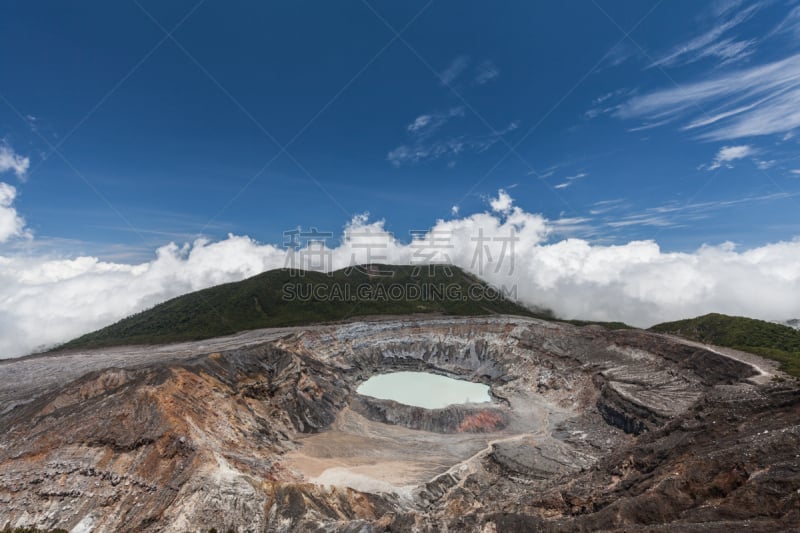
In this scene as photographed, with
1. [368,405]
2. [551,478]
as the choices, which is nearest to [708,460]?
[551,478]

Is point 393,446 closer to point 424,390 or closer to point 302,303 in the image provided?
point 424,390

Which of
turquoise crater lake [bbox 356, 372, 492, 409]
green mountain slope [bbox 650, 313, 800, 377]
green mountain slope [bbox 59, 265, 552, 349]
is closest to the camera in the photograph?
green mountain slope [bbox 650, 313, 800, 377]

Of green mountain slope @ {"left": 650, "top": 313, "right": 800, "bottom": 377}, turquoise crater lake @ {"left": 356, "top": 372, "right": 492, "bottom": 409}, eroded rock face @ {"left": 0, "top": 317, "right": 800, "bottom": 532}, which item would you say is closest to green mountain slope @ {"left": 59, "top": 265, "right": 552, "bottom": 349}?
turquoise crater lake @ {"left": 356, "top": 372, "right": 492, "bottom": 409}

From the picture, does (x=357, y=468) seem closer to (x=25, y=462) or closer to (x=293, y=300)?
(x=25, y=462)

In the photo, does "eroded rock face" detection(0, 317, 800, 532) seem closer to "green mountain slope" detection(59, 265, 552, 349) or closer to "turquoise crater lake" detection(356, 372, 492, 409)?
"turquoise crater lake" detection(356, 372, 492, 409)

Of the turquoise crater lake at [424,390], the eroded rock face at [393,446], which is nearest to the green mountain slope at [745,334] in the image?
the eroded rock face at [393,446]

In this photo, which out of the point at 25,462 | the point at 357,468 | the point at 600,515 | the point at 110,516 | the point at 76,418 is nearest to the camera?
the point at 600,515
